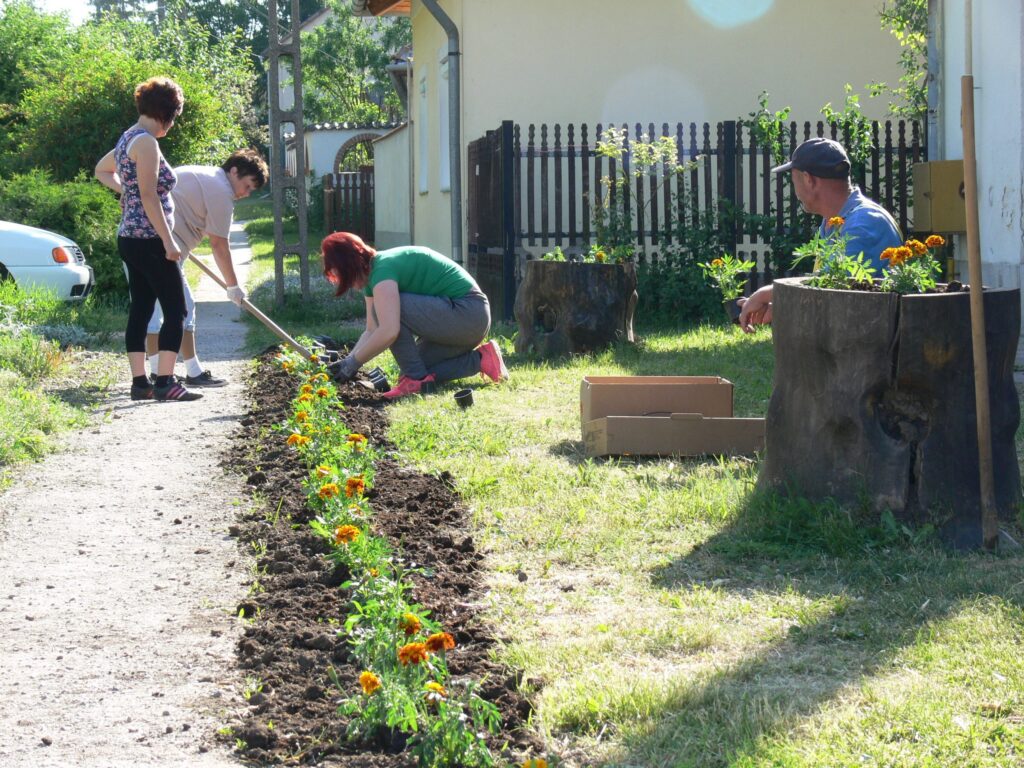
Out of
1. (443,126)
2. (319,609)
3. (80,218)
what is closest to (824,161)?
(319,609)

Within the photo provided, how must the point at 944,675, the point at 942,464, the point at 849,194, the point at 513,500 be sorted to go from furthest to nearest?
the point at 849,194 → the point at 513,500 → the point at 942,464 → the point at 944,675

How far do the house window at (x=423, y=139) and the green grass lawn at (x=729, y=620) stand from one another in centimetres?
1405

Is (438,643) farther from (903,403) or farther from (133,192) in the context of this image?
(133,192)

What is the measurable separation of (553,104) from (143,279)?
7.54 m

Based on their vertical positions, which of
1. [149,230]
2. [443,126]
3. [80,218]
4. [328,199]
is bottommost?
[149,230]

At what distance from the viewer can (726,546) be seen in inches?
184

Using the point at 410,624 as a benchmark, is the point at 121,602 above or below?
below

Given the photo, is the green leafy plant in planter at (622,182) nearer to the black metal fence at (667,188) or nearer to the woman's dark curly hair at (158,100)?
the black metal fence at (667,188)

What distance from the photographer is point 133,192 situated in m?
8.09

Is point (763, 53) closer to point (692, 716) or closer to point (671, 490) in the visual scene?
point (671, 490)

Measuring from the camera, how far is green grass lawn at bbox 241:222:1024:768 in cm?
305

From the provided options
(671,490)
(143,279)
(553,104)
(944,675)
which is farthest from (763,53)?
(944,675)

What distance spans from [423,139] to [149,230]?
41.3 feet

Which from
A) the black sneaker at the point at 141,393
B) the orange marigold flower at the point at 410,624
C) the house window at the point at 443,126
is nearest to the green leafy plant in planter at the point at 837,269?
the orange marigold flower at the point at 410,624
